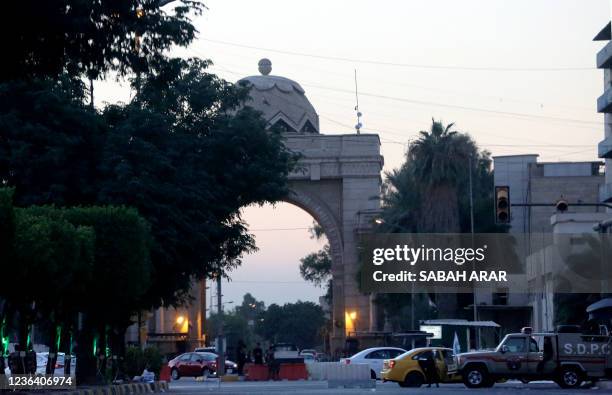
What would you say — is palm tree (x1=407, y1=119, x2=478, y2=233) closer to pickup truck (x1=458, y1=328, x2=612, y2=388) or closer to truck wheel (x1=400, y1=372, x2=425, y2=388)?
truck wheel (x1=400, y1=372, x2=425, y2=388)

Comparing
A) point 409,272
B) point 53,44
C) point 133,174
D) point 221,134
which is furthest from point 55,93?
point 409,272

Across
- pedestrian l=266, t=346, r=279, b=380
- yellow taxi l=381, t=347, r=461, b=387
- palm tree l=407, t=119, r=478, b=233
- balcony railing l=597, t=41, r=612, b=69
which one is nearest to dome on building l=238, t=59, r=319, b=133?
palm tree l=407, t=119, r=478, b=233

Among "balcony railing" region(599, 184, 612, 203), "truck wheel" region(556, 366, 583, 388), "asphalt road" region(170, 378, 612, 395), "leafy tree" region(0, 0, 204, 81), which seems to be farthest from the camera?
"balcony railing" region(599, 184, 612, 203)

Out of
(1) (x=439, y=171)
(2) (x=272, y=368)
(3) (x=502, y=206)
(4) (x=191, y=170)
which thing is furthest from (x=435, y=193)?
(3) (x=502, y=206)

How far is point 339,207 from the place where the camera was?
7706 cm

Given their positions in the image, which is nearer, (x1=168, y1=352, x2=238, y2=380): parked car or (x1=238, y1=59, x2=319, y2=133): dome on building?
(x1=168, y1=352, x2=238, y2=380): parked car

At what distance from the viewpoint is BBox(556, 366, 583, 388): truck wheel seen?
3509 cm

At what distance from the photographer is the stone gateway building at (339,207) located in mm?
75250

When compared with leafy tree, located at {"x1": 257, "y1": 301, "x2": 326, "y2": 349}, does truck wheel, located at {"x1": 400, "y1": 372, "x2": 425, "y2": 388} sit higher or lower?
lower

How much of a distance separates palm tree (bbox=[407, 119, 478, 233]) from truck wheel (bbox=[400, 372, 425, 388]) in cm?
2161

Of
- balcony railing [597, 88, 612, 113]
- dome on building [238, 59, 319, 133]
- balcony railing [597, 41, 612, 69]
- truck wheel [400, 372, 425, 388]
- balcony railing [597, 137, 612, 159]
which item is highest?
dome on building [238, 59, 319, 133]

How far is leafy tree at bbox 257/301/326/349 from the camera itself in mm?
176375

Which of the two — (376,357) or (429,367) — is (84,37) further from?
(376,357)

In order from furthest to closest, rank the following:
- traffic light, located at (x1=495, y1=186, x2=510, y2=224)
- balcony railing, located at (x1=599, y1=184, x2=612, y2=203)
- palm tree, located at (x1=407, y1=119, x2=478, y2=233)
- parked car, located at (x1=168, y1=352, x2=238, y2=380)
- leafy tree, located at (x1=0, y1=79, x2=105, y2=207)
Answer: palm tree, located at (x1=407, y1=119, x2=478, y2=233), parked car, located at (x1=168, y1=352, x2=238, y2=380), balcony railing, located at (x1=599, y1=184, x2=612, y2=203), leafy tree, located at (x1=0, y1=79, x2=105, y2=207), traffic light, located at (x1=495, y1=186, x2=510, y2=224)
